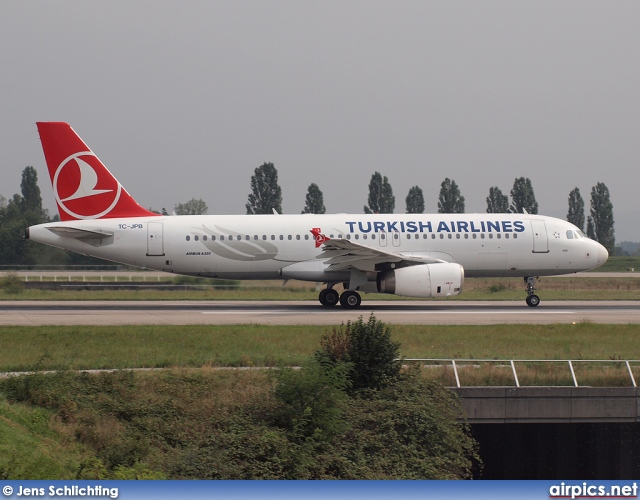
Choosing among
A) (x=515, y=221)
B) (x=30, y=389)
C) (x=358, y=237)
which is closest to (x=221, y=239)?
(x=358, y=237)

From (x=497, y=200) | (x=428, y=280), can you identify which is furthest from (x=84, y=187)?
(x=497, y=200)

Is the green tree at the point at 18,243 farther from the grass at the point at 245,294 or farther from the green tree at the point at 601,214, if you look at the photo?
the green tree at the point at 601,214

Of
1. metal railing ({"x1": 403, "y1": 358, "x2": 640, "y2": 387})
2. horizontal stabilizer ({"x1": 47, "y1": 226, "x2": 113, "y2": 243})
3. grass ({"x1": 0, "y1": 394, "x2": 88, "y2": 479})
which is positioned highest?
horizontal stabilizer ({"x1": 47, "y1": 226, "x2": 113, "y2": 243})

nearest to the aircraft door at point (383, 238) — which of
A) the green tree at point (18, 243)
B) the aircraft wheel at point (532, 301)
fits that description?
the aircraft wheel at point (532, 301)

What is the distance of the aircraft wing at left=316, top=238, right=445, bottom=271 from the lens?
32.3 m

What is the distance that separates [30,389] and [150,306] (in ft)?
64.2

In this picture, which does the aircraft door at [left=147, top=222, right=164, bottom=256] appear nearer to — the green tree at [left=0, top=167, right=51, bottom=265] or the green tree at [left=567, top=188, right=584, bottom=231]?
the green tree at [left=0, top=167, right=51, bottom=265]

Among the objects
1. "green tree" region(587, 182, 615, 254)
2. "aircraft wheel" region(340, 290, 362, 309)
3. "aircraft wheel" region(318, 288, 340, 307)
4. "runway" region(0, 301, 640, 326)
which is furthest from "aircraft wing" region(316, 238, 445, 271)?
"green tree" region(587, 182, 615, 254)

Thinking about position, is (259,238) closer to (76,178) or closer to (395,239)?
(395,239)

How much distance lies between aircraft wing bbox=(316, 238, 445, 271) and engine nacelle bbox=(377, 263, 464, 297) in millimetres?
741

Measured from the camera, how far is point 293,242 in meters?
34.7

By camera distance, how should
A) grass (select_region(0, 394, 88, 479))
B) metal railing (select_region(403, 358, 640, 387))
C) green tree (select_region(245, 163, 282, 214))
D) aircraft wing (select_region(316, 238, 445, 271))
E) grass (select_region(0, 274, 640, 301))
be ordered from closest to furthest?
grass (select_region(0, 394, 88, 479))
metal railing (select_region(403, 358, 640, 387))
aircraft wing (select_region(316, 238, 445, 271))
grass (select_region(0, 274, 640, 301))
green tree (select_region(245, 163, 282, 214))

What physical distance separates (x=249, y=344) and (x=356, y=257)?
36.2 feet

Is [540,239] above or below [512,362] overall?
above
